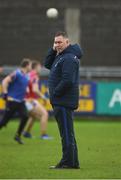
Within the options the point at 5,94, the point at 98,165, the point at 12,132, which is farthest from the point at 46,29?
the point at 98,165

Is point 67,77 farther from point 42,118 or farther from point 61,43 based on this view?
point 42,118

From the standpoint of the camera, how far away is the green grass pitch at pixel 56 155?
11091mm

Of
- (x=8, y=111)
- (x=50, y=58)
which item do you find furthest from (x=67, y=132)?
(x=8, y=111)

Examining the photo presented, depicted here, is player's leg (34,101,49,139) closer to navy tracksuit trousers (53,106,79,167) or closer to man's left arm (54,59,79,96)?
navy tracksuit trousers (53,106,79,167)

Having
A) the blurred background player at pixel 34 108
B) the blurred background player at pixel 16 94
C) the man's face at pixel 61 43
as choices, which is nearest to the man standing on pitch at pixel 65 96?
the man's face at pixel 61 43

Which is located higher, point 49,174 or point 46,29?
point 46,29

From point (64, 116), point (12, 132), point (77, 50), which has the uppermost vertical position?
point (77, 50)

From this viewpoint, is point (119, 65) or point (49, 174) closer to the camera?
point (49, 174)

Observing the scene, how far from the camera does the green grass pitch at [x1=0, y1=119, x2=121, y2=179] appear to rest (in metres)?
11.1

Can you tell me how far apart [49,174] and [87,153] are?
12.9ft

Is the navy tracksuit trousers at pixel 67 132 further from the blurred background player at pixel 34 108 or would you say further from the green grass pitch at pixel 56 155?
the blurred background player at pixel 34 108

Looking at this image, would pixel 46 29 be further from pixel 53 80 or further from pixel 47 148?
pixel 53 80

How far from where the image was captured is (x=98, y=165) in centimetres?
1245

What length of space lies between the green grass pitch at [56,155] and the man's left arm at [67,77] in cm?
128
